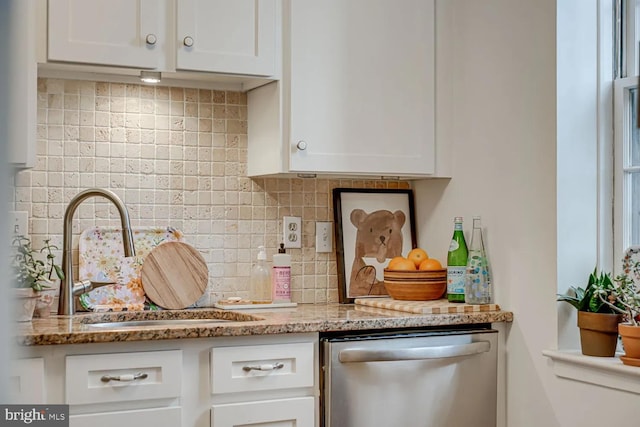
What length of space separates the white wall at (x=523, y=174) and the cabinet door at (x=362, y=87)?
9 cm

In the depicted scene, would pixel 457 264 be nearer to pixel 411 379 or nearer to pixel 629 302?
pixel 411 379

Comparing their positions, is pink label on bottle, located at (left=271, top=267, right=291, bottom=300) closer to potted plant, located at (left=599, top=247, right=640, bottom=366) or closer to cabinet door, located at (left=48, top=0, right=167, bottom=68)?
cabinet door, located at (left=48, top=0, right=167, bottom=68)

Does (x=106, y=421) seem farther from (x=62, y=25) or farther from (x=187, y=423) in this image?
(x=62, y=25)

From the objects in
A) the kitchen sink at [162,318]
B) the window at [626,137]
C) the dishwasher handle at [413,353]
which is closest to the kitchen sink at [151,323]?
the kitchen sink at [162,318]

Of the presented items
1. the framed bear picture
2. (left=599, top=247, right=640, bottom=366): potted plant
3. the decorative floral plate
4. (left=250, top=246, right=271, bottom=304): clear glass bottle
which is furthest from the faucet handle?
(left=599, top=247, right=640, bottom=366): potted plant

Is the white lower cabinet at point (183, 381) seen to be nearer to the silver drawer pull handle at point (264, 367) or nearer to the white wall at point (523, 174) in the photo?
the silver drawer pull handle at point (264, 367)

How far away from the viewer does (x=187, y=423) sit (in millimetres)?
2062

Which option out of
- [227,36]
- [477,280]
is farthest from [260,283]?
[227,36]

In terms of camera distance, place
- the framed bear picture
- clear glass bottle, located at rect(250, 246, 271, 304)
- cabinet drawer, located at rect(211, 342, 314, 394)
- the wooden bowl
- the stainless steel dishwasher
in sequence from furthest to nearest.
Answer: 1. the framed bear picture
2. clear glass bottle, located at rect(250, 246, 271, 304)
3. the wooden bowl
4. the stainless steel dishwasher
5. cabinet drawer, located at rect(211, 342, 314, 394)

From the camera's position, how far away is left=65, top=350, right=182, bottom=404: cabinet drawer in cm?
194

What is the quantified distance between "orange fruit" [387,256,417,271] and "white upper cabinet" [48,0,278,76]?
0.76 meters

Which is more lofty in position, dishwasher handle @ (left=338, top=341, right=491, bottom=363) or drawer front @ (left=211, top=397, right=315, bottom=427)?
dishwasher handle @ (left=338, top=341, right=491, bottom=363)

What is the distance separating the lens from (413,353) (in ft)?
7.38

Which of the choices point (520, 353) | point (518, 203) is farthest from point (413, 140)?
point (520, 353)
